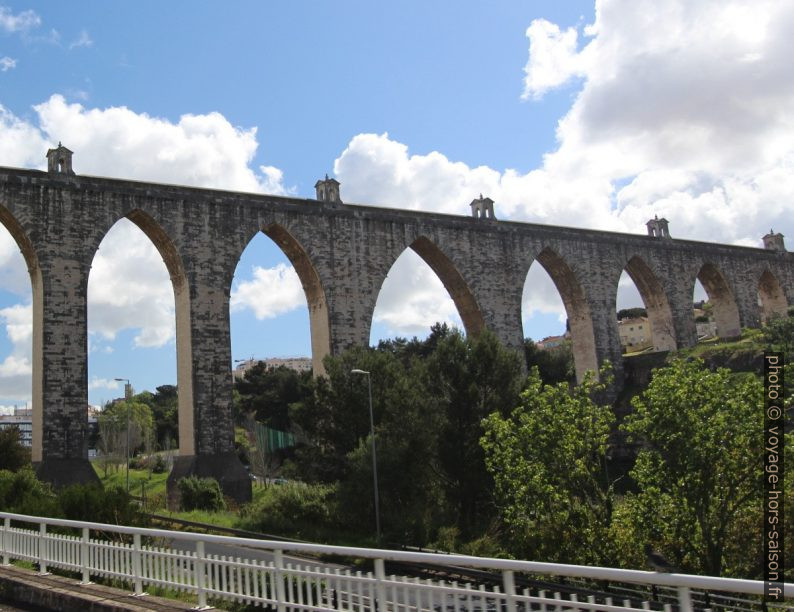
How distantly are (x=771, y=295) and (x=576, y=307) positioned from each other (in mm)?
14236

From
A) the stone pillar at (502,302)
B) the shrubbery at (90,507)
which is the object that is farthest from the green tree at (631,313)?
the shrubbery at (90,507)

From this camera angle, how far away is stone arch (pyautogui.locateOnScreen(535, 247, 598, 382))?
33000mm

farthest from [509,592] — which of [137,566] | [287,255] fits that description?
[287,255]

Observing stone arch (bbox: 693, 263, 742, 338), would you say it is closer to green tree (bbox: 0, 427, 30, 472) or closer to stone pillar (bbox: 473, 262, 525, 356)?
stone pillar (bbox: 473, 262, 525, 356)

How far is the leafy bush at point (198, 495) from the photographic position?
22.5 metres

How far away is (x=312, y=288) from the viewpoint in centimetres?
2788

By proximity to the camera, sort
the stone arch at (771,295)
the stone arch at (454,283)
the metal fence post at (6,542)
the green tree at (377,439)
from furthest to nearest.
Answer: the stone arch at (771,295) < the stone arch at (454,283) < the green tree at (377,439) < the metal fence post at (6,542)

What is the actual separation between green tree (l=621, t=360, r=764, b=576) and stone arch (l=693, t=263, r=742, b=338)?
22178mm

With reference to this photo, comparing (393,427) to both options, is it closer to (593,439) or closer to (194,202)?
(593,439)

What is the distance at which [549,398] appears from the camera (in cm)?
1989

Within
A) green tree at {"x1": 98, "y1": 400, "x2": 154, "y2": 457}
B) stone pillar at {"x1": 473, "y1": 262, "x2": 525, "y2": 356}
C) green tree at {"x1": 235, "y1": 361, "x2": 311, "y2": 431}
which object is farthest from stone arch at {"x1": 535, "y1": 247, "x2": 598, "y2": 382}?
green tree at {"x1": 98, "y1": 400, "x2": 154, "y2": 457}

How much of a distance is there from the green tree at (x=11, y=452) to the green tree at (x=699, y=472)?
23.1m

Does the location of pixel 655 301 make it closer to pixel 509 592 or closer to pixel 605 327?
pixel 605 327

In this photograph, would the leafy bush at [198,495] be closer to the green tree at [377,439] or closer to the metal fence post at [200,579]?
the green tree at [377,439]
